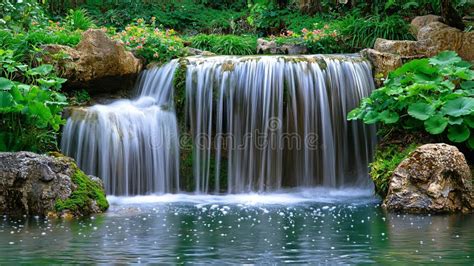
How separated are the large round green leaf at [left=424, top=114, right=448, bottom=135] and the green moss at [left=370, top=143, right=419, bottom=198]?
33 cm

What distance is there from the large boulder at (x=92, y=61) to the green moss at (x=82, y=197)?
9.53 feet

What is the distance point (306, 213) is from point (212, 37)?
6.19 meters

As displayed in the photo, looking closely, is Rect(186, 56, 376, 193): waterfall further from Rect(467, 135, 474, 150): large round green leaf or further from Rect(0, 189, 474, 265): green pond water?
Rect(467, 135, 474, 150): large round green leaf

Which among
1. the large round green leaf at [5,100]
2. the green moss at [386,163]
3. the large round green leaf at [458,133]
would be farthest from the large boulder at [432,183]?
the large round green leaf at [5,100]

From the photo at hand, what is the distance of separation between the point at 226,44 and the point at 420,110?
187 inches

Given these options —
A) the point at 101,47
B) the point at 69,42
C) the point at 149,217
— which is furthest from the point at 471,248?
the point at 69,42

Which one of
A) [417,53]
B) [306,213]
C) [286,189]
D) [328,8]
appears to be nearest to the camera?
[306,213]

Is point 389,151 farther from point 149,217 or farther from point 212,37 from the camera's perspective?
point 212,37

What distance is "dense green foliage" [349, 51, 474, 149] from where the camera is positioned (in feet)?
33.5

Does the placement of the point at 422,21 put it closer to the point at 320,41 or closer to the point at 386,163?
the point at 320,41

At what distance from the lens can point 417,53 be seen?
41.0 ft

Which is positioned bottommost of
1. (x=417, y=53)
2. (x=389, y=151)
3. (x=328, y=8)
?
(x=389, y=151)

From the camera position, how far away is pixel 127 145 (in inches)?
447

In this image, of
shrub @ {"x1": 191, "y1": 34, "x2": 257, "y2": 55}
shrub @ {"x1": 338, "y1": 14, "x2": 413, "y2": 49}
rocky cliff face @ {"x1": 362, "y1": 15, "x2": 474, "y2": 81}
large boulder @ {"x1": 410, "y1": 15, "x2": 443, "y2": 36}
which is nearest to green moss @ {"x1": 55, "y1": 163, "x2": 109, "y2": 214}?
rocky cliff face @ {"x1": 362, "y1": 15, "x2": 474, "y2": 81}
